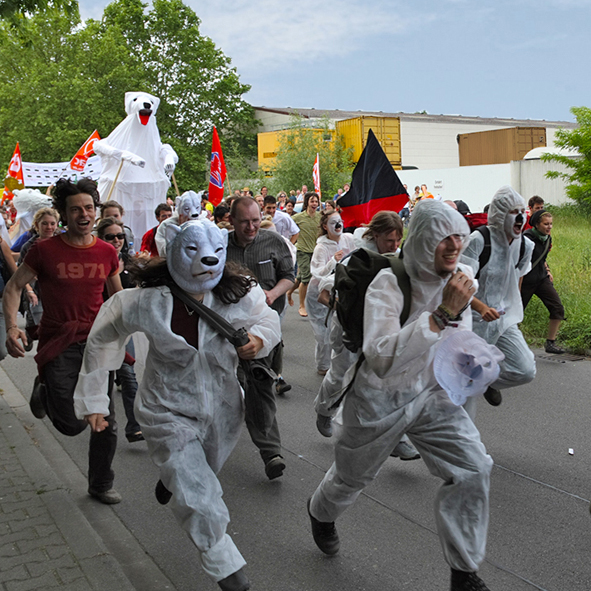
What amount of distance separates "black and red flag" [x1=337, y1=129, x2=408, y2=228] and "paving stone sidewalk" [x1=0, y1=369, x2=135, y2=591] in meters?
3.92

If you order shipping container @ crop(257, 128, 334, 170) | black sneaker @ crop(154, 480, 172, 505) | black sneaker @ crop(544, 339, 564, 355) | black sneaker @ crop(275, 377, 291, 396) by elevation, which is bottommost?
black sneaker @ crop(544, 339, 564, 355)

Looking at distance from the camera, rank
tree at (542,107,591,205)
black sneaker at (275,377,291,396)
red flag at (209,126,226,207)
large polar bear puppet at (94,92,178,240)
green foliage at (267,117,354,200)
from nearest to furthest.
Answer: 1. black sneaker at (275,377,291,396)
2. red flag at (209,126,226,207)
3. large polar bear puppet at (94,92,178,240)
4. tree at (542,107,591,205)
5. green foliage at (267,117,354,200)

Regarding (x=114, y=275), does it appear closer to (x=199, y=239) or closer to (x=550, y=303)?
(x=199, y=239)

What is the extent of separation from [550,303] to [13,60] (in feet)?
146

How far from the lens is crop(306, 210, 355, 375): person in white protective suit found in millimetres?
8148

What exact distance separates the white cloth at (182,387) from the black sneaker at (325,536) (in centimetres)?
67

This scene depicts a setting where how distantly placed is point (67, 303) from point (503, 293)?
3200mm

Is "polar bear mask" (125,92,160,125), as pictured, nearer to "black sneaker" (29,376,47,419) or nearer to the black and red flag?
the black and red flag

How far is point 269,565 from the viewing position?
13.3ft

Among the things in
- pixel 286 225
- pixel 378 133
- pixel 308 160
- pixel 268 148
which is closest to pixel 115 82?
pixel 268 148

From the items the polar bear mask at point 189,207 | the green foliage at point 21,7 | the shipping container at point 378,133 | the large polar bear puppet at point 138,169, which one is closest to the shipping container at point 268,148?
the shipping container at point 378,133

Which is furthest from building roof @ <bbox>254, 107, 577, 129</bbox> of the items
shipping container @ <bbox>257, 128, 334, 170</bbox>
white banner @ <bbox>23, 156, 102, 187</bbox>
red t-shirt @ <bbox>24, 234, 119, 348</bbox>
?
red t-shirt @ <bbox>24, 234, 119, 348</bbox>

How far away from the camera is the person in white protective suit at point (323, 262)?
8.15m

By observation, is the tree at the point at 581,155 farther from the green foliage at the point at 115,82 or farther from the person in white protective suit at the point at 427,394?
the person in white protective suit at the point at 427,394
